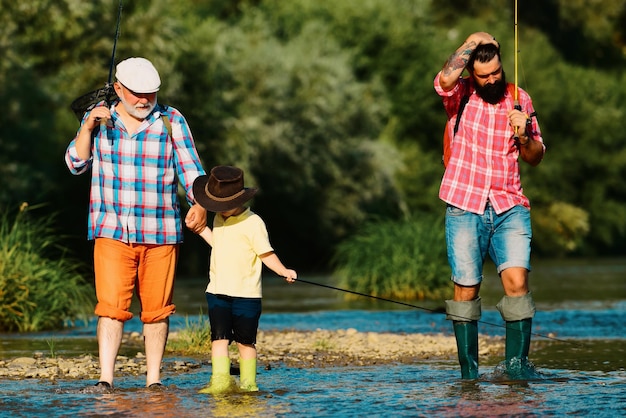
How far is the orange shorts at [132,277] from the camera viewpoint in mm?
7910

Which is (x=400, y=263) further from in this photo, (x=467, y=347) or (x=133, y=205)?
(x=133, y=205)

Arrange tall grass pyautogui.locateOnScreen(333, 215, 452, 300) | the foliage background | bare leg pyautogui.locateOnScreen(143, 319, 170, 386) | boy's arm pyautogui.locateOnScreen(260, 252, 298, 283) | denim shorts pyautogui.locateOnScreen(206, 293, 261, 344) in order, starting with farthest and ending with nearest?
the foliage background < tall grass pyautogui.locateOnScreen(333, 215, 452, 300) < bare leg pyautogui.locateOnScreen(143, 319, 170, 386) < denim shorts pyautogui.locateOnScreen(206, 293, 261, 344) < boy's arm pyautogui.locateOnScreen(260, 252, 298, 283)

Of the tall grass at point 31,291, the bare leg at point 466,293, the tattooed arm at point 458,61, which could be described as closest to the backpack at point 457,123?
the tattooed arm at point 458,61

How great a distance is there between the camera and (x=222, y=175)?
8.04 metres

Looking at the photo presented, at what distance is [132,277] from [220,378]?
0.82 meters

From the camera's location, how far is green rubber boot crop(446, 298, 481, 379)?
332 inches

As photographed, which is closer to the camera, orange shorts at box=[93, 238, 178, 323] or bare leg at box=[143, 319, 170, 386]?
orange shorts at box=[93, 238, 178, 323]

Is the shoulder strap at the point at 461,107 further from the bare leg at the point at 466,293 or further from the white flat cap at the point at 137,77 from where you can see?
the white flat cap at the point at 137,77

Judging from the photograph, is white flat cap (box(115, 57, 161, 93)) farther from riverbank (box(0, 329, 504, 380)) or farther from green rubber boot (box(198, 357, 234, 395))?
riverbank (box(0, 329, 504, 380))

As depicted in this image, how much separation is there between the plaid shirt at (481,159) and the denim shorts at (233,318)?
4.69ft

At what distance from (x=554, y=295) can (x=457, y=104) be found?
502 inches

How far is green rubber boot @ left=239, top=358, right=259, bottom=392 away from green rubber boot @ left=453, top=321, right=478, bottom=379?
1.37m

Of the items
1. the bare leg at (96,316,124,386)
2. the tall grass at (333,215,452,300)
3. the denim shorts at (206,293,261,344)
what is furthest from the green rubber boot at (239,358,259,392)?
the tall grass at (333,215,452,300)

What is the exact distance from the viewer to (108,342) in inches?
311
